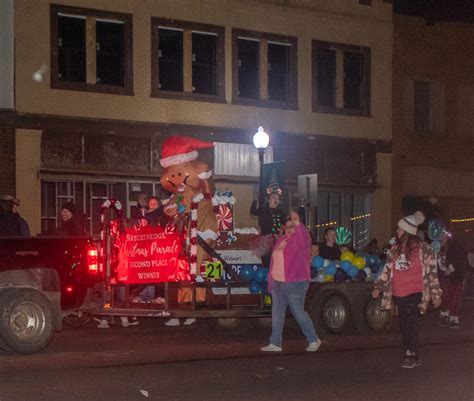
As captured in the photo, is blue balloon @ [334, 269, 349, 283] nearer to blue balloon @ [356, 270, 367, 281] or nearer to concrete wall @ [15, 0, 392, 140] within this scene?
blue balloon @ [356, 270, 367, 281]

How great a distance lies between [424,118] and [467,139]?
5.55 ft

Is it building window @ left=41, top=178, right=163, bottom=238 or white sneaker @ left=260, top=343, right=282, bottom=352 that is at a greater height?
building window @ left=41, top=178, right=163, bottom=238

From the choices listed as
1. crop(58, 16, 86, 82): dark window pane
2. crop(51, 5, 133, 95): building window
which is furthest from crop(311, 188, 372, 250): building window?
crop(58, 16, 86, 82): dark window pane

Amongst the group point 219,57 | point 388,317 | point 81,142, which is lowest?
point 388,317

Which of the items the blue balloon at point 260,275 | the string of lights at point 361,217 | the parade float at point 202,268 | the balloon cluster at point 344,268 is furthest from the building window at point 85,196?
the blue balloon at point 260,275

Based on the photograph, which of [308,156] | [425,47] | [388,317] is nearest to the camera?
[388,317]

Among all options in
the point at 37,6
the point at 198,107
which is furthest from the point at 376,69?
the point at 37,6

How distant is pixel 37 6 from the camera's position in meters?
22.2

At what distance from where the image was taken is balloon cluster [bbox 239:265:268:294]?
13.5 meters

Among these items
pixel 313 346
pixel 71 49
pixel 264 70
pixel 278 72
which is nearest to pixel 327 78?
pixel 278 72

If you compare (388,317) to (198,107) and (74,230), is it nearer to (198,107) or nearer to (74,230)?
(74,230)

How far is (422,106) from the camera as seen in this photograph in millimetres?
29188

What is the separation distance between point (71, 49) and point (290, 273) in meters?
12.7

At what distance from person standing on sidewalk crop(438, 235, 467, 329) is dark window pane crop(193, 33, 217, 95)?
10119 mm
